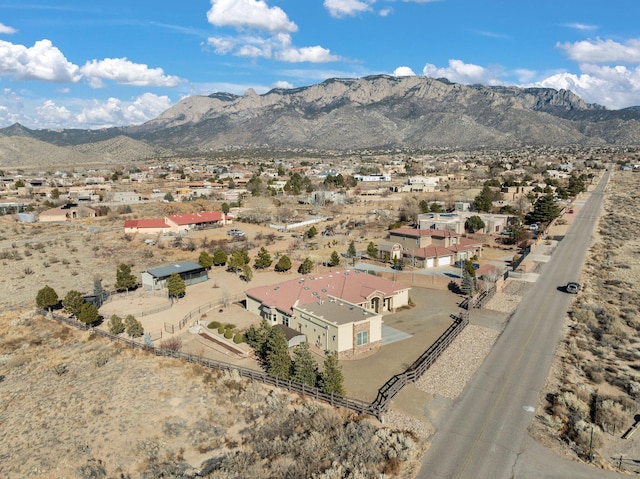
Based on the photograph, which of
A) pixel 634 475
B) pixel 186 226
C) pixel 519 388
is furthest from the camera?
pixel 186 226

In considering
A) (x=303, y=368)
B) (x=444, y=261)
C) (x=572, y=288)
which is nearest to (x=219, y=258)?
(x=444, y=261)

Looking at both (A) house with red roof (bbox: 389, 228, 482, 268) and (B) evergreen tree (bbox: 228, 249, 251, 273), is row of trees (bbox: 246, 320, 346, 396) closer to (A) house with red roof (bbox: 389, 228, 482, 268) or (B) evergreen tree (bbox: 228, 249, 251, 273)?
(B) evergreen tree (bbox: 228, 249, 251, 273)

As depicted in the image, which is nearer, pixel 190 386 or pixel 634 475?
pixel 634 475

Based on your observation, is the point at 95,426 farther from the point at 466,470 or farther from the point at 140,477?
the point at 466,470

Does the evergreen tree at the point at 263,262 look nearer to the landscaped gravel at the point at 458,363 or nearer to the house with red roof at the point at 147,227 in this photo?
the landscaped gravel at the point at 458,363

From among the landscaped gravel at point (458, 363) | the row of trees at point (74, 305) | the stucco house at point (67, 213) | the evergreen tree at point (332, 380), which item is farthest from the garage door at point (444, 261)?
the stucco house at point (67, 213)

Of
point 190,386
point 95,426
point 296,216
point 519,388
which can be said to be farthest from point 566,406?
point 296,216
